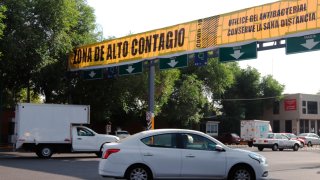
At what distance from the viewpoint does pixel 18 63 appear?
2988 centimetres

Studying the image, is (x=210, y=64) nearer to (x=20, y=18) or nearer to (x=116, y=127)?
(x=116, y=127)

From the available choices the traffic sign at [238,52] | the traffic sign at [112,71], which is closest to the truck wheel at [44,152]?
the traffic sign at [112,71]

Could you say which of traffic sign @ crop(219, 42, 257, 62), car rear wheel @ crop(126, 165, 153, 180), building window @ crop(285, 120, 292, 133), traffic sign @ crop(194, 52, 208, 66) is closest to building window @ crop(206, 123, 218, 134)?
building window @ crop(285, 120, 292, 133)

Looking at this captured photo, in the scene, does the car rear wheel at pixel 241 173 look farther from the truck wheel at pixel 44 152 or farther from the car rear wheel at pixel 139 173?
the truck wheel at pixel 44 152

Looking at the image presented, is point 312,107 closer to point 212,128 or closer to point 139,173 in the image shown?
point 212,128

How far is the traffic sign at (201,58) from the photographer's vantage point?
85.6 feet

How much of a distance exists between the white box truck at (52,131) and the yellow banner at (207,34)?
19.9 ft

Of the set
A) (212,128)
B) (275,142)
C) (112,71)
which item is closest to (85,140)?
(112,71)

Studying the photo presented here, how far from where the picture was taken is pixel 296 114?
6456cm

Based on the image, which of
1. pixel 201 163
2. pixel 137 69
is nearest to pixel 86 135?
pixel 137 69

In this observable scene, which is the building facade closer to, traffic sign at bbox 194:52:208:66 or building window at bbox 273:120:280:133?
building window at bbox 273:120:280:133

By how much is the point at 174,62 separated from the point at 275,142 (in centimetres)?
1627

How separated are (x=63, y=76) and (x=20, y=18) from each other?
5899 millimetres

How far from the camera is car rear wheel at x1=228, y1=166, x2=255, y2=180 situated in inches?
494
